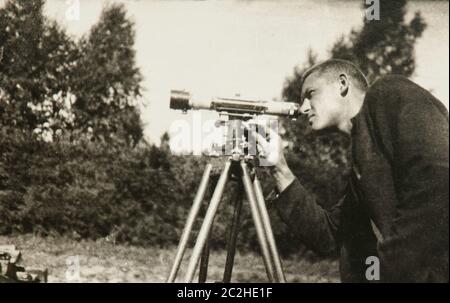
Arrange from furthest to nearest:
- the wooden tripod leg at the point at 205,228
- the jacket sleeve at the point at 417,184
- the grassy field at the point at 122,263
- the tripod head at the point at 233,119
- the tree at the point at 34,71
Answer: the grassy field at the point at 122,263
the tree at the point at 34,71
the tripod head at the point at 233,119
the wooden tripod leg at the point at 205,228
the jacket sleeve at the point at 417,184

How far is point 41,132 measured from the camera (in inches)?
213

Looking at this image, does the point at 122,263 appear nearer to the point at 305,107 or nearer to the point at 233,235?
the point at 233,235

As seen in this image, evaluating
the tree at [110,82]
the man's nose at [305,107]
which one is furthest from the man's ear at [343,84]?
the tree at [110,82]

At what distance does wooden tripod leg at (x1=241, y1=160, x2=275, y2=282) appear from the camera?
6.89 feet

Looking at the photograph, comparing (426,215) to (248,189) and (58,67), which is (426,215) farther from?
(58,67)

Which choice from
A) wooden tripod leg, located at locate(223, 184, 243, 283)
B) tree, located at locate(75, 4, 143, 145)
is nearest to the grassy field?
tree, located at locate(75, 4, 143, 145)

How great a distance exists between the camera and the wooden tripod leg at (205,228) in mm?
2039

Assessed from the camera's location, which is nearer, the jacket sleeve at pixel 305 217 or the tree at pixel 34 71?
the jacket sleeve at pixel 305 217

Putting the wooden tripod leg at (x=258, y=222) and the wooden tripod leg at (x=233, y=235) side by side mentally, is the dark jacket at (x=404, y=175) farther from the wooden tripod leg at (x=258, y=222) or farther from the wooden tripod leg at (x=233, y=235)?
the wooden tripod leg at (x=233, y=235)

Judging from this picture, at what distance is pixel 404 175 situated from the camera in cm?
167

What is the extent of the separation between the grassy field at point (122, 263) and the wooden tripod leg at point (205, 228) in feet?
8.46

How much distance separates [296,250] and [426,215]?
19.0 feet

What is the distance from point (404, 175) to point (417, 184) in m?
0.09

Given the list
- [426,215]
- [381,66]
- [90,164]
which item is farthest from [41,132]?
[381,66]
